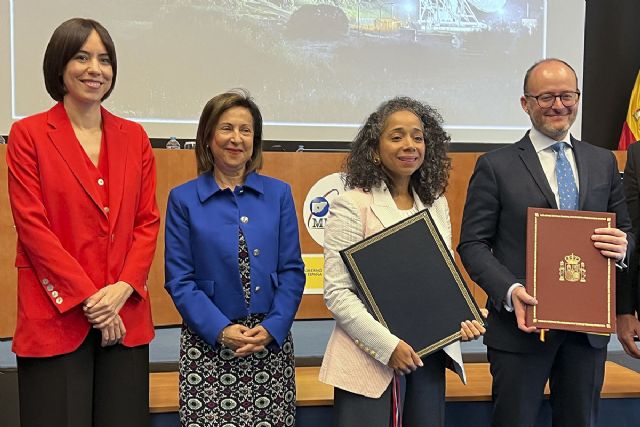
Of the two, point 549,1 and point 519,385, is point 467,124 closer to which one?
point 549,1

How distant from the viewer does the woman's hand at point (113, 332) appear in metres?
2.10

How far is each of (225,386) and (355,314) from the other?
1.63ft

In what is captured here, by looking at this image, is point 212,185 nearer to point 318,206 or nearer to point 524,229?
point 524,229

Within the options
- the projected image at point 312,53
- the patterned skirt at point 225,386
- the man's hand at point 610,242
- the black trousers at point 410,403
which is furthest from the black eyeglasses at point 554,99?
the projected image at point 312,53

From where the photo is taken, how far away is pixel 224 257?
2293 millimetres

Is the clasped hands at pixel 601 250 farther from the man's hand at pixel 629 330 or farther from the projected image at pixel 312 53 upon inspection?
the projected image at pixel 312 53

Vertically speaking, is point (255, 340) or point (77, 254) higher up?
point (77, 254)

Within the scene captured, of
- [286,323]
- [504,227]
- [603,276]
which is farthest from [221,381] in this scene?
[603,276]

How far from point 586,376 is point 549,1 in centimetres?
379

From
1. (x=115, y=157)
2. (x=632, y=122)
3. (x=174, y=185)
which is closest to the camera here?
(x=115, y=157)

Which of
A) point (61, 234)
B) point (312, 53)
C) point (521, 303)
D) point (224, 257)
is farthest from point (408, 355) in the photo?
point (312, 53)

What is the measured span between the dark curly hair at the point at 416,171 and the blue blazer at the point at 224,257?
0.33 m

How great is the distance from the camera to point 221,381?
2301mm

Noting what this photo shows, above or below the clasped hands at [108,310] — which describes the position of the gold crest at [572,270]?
above
